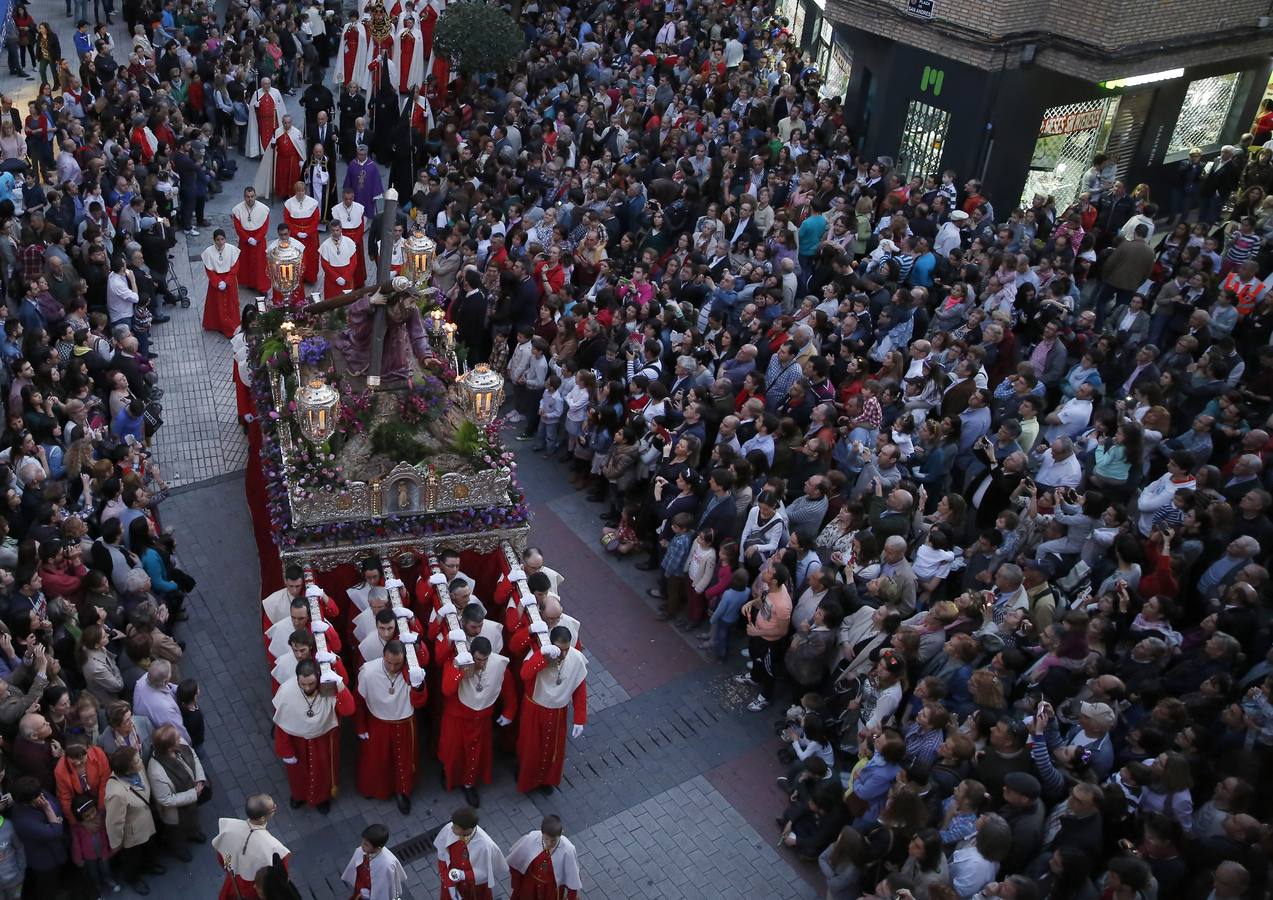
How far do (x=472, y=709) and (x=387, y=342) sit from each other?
3.21 metres

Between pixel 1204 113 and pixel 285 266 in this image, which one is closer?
pixel 285 266

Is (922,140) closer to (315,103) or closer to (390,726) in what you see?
(315,103)

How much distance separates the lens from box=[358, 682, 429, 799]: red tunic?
8.79 metres

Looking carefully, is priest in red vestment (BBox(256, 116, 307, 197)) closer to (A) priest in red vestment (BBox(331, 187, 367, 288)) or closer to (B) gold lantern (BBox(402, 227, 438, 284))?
(A) priest in red vestment (BBox(331, 187, 367, 288))

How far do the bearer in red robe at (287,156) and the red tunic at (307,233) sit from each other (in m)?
2.47

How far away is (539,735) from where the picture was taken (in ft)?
29.5

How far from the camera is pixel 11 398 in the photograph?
35.9 feet

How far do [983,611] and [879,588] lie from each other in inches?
30.8

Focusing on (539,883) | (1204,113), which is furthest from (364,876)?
(1204,113)

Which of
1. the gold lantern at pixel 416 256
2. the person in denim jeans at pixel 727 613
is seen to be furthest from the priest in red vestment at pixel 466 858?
the gold lantern at pixel 416 256

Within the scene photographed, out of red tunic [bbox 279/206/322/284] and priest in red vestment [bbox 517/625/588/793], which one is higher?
red tunic [bbox 279/206/322/284]

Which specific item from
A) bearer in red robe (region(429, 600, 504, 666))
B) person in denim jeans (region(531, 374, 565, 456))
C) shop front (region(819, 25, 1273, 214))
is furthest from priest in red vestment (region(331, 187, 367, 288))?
shop front (region(819, 25, 1273, 214))

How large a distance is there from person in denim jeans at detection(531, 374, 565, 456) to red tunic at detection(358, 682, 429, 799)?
14.6 ft

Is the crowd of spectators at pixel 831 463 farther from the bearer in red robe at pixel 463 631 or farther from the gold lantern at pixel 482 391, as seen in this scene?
the gold lantern at pixel 482 391
